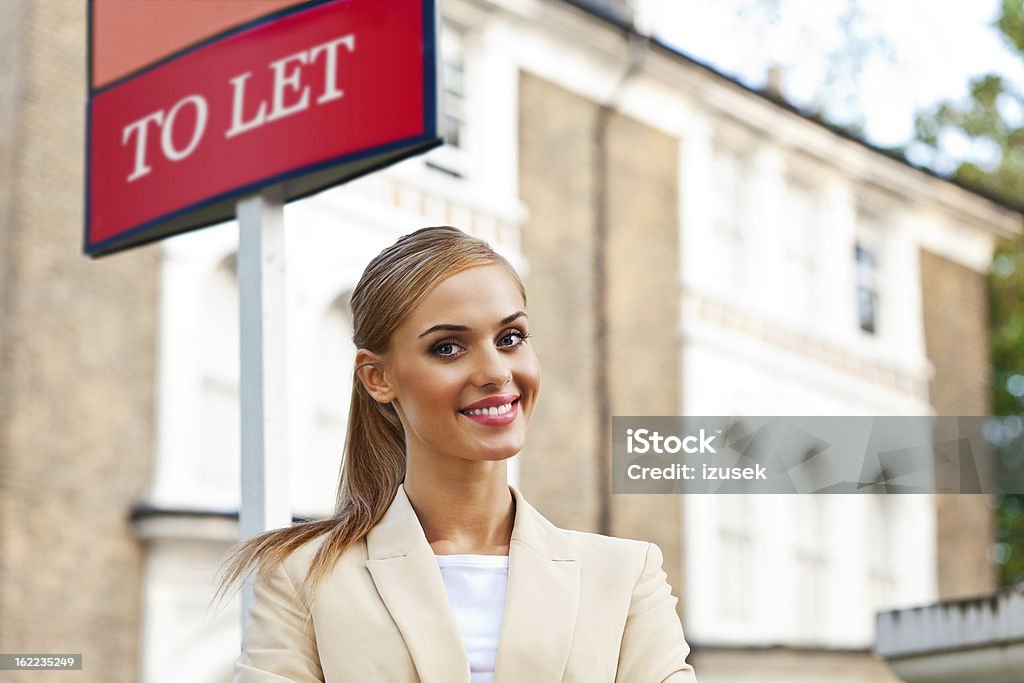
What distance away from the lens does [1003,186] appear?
2383 centimetres

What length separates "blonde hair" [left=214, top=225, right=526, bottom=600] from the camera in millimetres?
2125

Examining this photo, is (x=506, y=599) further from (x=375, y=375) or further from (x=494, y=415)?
(x=375, y=375)

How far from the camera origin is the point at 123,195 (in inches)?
151

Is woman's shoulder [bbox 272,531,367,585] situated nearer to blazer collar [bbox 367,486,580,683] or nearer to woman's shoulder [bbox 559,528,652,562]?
blazer collar [bbox 367,486,580,683]

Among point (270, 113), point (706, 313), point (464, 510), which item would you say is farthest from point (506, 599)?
point (706, 313)

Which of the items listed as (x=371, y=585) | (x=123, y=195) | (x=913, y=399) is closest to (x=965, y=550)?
(x=913, y=399)

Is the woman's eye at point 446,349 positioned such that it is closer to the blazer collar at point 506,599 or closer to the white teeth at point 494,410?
the white teeth at point 494,410

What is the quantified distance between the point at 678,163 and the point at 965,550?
22.5 feet

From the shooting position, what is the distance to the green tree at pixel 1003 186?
22.9 m

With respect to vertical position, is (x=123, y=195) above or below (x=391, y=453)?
above

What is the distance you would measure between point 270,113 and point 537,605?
1.82m

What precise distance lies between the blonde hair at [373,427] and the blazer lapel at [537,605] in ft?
0.74

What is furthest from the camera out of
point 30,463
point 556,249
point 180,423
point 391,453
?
point 556,249

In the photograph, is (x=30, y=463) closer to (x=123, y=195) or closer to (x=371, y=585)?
(x=123, y=195)
